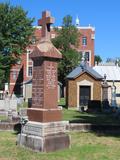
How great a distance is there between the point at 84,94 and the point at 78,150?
24402 mm

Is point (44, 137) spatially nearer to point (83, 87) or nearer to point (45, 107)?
point (45, 107)

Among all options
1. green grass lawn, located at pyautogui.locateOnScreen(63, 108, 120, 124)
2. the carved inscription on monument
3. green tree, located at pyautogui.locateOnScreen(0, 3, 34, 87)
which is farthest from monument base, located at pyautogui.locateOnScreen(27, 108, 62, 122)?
green tree, located at pyautogui.locateOnScreen(0, 3, 34, 87)

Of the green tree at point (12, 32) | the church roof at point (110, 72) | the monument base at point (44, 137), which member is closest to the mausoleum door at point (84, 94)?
the church roof at point (110, 72)

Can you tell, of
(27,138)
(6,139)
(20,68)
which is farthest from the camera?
(20,68)

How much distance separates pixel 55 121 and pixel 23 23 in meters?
40.5

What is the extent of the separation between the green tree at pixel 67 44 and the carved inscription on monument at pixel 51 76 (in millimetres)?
51715

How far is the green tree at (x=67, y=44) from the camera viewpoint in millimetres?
64625

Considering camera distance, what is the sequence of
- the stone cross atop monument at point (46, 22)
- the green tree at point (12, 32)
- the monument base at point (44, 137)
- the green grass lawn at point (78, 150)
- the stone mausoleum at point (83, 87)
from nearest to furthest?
the green grass lawn at point (78, 150), the monument base at point (44, 137), the stone cross atop monument at point (46, 22), the stone mausoleum at point (83, 87), the green tree at point (12, 32)

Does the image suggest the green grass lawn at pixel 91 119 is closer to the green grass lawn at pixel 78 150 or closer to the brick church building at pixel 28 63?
the green grass lawn at pixel 78 150

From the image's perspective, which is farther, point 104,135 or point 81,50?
point 81,50

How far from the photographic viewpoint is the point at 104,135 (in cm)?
1515

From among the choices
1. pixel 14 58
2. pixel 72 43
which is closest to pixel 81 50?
pixel 72 43

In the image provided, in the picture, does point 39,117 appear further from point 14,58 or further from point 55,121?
point 14,58

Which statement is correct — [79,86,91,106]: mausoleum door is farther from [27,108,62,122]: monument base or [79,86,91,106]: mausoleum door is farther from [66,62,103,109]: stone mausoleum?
[27,108,62,122]: monument base
